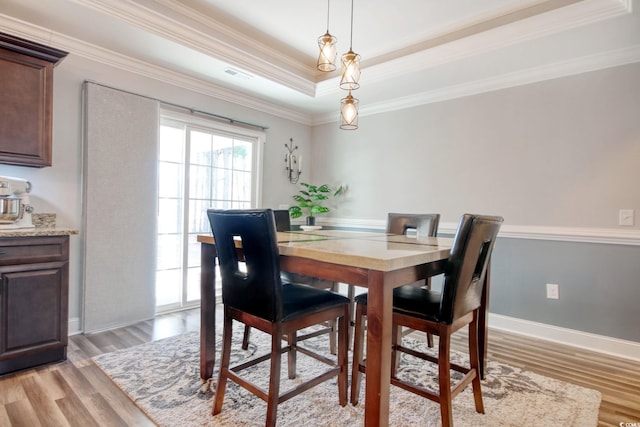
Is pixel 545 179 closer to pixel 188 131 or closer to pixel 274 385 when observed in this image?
pixel 274 385

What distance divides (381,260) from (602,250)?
250 centimetres


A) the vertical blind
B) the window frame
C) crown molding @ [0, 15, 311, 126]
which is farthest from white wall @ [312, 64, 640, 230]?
the vertical blind

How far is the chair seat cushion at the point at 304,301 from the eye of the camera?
1.60m

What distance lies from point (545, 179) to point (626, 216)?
0.62m

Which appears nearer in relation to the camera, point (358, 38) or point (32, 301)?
point (32, 301)

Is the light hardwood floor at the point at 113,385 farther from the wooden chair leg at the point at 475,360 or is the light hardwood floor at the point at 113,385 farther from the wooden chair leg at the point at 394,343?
the wooden chair leg at the point at 394,343

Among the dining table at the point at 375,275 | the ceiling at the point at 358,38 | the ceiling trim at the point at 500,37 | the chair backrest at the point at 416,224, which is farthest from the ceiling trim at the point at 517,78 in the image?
the dining table at the point at 375,275

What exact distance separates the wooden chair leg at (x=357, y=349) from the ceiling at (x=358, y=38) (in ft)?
7.50

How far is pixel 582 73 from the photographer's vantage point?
2863 mm

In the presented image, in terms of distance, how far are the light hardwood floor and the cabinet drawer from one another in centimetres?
70

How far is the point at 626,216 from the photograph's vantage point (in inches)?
104

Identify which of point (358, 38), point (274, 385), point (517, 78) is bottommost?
point (274, 385)

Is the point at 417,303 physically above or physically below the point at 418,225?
below

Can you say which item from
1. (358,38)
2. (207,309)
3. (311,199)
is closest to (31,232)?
(207,309)
